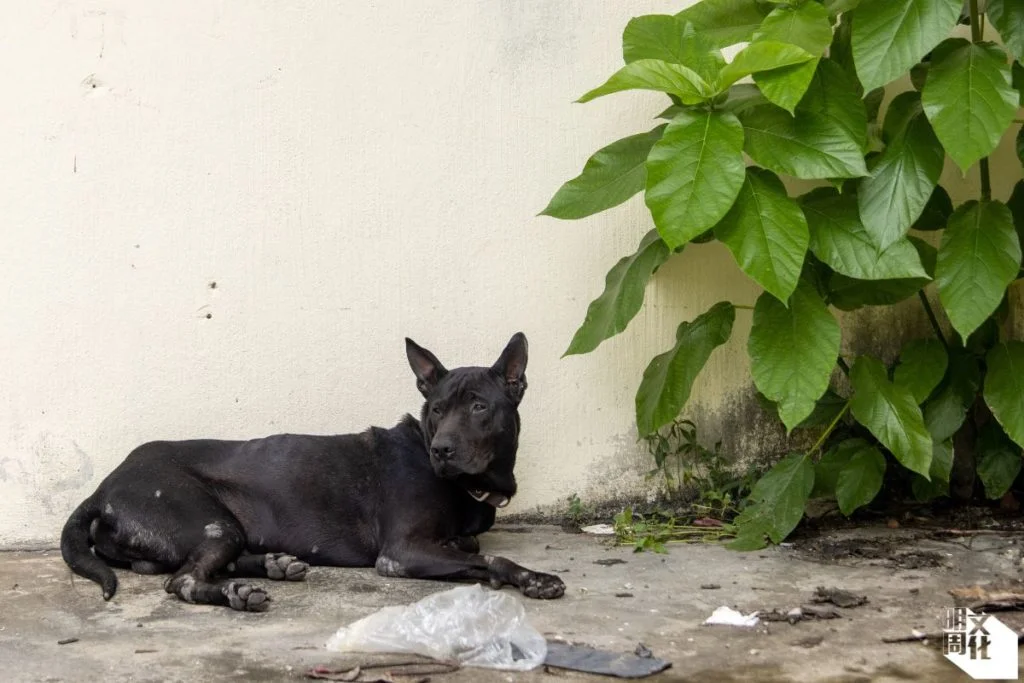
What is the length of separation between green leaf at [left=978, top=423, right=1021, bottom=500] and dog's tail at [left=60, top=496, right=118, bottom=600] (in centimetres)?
307

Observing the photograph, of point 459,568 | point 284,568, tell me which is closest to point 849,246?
point 459,568

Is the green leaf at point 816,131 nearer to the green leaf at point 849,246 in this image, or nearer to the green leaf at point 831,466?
the green leaf at point 849,246

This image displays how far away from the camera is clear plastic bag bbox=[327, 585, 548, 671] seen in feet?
9.78

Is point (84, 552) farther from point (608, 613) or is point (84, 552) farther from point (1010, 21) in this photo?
point (1010, 21)

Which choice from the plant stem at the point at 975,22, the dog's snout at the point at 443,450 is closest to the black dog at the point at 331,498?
the dog's snout at the point at 443,450

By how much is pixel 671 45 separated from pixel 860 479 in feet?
5.46

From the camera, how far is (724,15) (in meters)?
4.03

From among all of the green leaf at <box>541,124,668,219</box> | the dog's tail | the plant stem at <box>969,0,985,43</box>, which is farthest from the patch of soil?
the dog's tail

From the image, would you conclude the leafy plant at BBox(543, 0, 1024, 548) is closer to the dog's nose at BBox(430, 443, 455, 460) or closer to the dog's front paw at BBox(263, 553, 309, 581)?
the dog's nose at BBox(430, 443, 455, 460)

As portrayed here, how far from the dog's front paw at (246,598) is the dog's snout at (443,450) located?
765mm

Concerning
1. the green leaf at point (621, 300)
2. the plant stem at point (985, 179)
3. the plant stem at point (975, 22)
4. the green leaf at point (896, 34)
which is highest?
the plant stem at point (975, 22)

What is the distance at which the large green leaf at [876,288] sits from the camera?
13.2 feet

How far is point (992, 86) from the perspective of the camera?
3.55 metres

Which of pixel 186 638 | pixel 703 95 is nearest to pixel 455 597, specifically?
pixel 186 638
